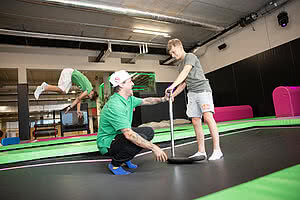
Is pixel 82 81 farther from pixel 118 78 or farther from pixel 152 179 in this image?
pixel 152 179

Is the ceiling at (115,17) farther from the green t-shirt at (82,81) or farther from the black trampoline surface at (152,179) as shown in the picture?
the black trampoline surface at (152,179)

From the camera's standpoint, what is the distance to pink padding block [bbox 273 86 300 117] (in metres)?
3.99

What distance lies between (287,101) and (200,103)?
3199 mm

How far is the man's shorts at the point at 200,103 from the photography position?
1.74 meters

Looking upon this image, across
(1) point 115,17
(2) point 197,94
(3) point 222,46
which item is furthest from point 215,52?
(2) point 197,94

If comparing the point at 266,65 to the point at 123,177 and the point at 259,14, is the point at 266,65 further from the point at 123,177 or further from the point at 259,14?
the point at 123,177

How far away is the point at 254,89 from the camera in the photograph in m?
6.50

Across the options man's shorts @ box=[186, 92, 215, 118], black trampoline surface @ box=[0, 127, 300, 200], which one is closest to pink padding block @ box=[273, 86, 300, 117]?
black trampoline surface @ box=[0, 127, 300, 200]

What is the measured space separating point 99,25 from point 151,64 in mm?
3509

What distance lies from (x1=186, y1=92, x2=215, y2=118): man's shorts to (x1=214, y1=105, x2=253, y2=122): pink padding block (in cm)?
425

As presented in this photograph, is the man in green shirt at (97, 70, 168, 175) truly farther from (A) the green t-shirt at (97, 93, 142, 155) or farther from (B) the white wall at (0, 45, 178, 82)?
(B) the white wall at (0, 45, 178, 82)

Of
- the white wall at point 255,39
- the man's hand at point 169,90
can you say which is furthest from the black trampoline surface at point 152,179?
the white wall at point 255,39

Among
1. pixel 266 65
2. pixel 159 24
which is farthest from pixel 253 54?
pixel 159 24

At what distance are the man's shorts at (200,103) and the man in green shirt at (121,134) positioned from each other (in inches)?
18.0
